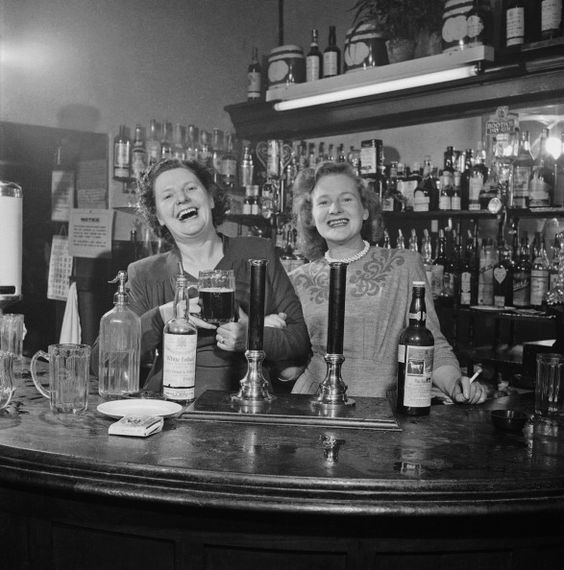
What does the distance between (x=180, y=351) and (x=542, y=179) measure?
109 inches

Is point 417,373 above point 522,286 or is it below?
below

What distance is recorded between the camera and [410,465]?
1.40m

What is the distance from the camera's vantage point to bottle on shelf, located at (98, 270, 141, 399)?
1.95m

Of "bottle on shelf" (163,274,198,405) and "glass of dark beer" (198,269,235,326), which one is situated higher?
"glass of dark beer" (198,269,235,326)

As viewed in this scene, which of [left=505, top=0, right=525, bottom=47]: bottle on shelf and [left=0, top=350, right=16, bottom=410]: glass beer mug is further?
[left=505, top=0, right=525, bottom=47]: bottle on shelf

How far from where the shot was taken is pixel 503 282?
4.06m

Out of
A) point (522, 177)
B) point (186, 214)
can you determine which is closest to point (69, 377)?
point (186, 214)

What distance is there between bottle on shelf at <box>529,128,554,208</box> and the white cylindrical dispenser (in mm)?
2808

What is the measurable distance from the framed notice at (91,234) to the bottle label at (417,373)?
3.40 meters

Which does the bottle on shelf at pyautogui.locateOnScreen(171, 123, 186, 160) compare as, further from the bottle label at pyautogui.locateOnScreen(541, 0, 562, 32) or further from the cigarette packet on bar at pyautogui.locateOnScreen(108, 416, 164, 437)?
the cigarette packet on bar at pyautogui.locateOnScreen(108, 416, 164, 437)

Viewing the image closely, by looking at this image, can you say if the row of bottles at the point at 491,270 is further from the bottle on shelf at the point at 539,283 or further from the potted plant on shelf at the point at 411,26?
the potted plant on shelf at the point at 411,26

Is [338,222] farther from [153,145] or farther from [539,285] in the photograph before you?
[153,145]

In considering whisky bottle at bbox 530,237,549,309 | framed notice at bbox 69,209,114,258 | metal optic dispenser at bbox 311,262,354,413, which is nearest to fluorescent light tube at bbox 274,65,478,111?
whisky bottle at bbox 530,237,549,309

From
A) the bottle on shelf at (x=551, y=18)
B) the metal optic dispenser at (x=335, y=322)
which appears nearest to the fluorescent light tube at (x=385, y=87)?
the bottle on shelf at (x=551, y=18)
